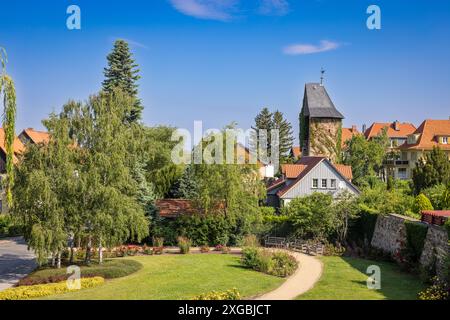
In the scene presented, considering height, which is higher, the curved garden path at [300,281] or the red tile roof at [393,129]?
the red tile roof at [393,129]

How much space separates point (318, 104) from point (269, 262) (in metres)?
34.9

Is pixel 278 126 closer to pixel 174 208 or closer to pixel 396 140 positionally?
pixel 396 140

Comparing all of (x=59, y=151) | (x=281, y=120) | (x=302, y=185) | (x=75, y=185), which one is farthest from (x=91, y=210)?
(x=281, y=120)

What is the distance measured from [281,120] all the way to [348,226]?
5447 centimetres

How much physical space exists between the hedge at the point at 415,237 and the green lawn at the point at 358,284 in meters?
1.29

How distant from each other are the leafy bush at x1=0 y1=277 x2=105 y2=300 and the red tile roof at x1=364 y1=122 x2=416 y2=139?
58557 millimetres

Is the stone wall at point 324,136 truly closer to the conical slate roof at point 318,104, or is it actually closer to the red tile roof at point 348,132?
the conical slate roof at point 318,104

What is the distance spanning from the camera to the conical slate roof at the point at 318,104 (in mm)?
54188

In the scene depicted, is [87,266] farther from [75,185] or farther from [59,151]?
[59,151]

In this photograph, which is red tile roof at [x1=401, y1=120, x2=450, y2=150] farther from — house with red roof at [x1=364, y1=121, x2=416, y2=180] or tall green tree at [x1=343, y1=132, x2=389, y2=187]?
tall green tree at [x1=343, y1=132, x2=389, y2=187]

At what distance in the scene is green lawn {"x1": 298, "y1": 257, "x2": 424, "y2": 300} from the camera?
716 inches

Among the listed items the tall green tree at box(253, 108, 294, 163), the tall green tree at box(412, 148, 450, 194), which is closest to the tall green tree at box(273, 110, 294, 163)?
the tall green tree at box(253, 108, 294, 163)

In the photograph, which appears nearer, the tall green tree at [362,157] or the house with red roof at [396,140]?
the tall green tree at [362,157]

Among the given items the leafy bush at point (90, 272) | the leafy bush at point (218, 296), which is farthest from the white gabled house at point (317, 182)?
the leafy bush at point (218, 296)
